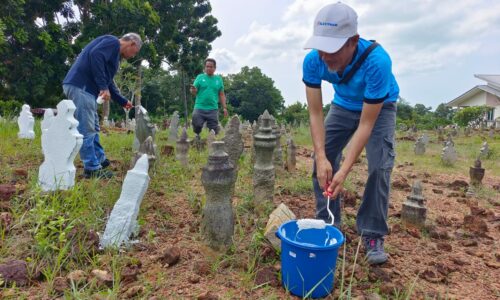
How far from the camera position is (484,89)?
26672 millimetres

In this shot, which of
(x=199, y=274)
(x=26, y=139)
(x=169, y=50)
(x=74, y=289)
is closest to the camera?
(x=74, y=289)

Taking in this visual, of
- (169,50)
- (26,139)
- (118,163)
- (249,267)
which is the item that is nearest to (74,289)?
(249,267)

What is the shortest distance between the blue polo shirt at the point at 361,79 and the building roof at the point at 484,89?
27.8 metres

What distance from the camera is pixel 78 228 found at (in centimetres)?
213

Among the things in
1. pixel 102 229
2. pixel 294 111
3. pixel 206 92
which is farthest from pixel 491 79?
pixel 102 229

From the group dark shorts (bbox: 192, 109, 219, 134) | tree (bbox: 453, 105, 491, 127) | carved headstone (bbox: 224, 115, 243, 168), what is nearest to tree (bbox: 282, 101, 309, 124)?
tree (bbox: 453, 105, 491, 127)

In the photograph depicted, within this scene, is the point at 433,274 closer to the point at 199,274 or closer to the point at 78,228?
the point at 199,274

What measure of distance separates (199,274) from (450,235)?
2.24m

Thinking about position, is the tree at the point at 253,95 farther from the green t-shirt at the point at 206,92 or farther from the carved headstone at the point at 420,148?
the green t-shirt at the point at 206,92

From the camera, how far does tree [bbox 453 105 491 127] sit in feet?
68.2

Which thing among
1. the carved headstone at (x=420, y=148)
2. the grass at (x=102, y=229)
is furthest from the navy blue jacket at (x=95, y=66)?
the carved headstone at (x=420, y=148)

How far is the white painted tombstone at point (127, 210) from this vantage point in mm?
2113

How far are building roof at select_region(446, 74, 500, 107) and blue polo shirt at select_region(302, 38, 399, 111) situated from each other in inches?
1093

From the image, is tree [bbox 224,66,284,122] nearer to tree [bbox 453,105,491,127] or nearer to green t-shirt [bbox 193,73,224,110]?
tree [bbox 453,105,491,127]
